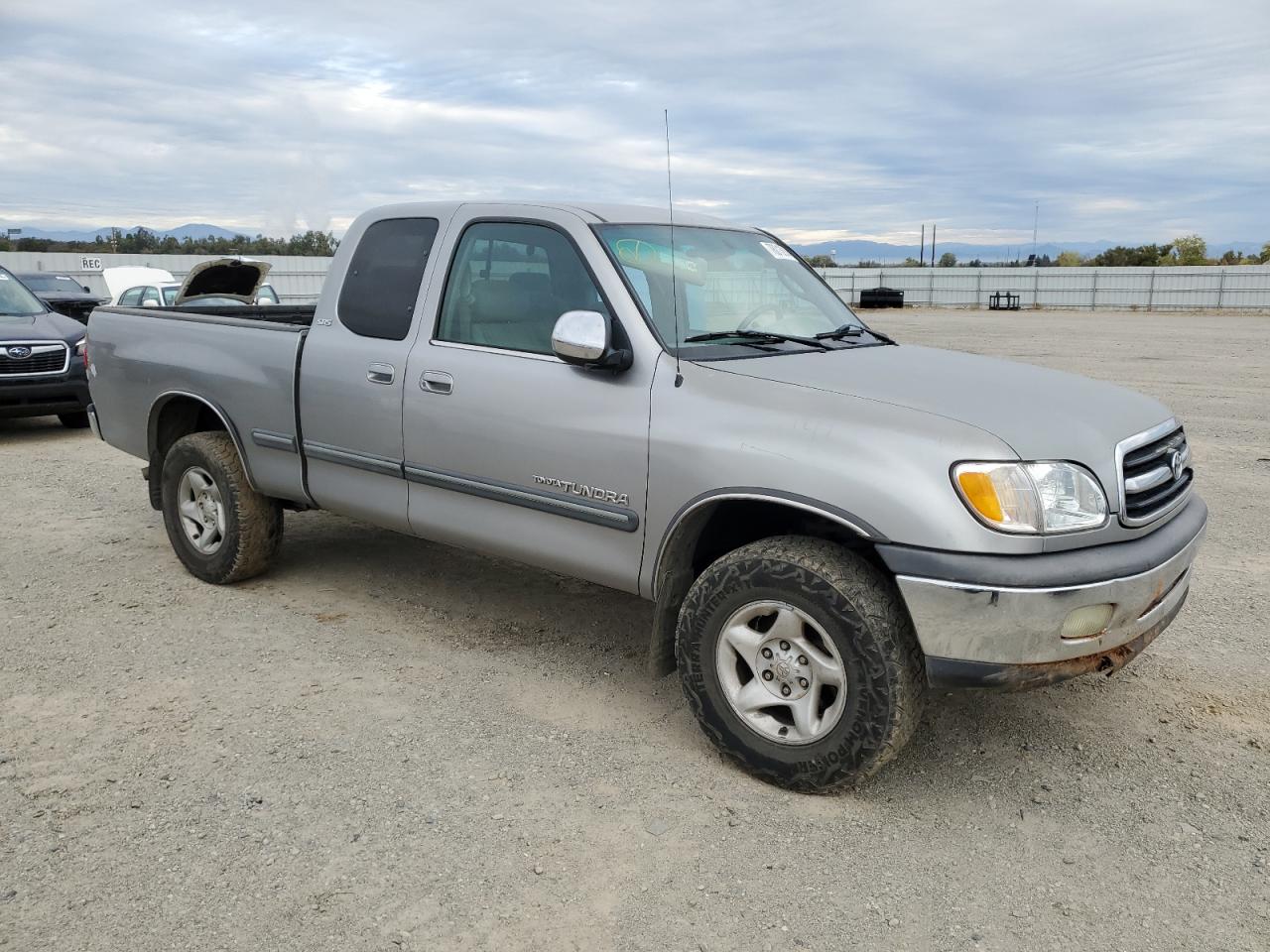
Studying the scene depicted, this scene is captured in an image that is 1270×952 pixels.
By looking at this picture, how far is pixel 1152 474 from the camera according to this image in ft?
11.4

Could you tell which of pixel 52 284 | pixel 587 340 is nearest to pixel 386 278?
pixel 587 340

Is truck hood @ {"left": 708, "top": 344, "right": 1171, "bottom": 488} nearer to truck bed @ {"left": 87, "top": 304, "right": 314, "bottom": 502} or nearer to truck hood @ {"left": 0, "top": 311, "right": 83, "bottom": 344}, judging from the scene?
truck bed @ {"left": 87, "top": 304, "right": 314, "bottom": 502}

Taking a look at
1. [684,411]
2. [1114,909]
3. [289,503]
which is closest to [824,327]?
[684,411]

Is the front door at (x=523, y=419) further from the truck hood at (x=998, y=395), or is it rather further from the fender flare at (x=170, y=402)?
the fender flare at (x=170, y=402)

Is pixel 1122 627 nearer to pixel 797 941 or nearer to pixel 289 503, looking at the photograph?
pixel 797 941

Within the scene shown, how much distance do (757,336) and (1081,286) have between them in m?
49.2

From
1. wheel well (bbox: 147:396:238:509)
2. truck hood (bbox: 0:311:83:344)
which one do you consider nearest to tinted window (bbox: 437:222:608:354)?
wheel well (bbox: 147:396:238:509)

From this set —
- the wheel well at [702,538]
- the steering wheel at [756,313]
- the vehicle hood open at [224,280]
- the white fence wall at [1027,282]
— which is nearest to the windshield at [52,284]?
the vehicle hood open at [224,280]

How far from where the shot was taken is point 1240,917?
2.84m

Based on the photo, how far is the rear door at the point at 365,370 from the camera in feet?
15.0

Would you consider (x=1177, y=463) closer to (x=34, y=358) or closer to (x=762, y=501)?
(x=762, y=501)

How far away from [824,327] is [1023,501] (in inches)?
64.4

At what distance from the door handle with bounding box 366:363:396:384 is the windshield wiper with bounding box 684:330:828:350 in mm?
1344

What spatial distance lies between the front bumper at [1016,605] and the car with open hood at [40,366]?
9.80m
